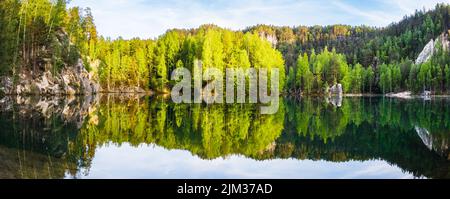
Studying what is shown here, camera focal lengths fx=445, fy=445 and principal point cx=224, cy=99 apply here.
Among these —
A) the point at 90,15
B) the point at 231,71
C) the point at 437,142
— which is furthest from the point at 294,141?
the point at 90,15

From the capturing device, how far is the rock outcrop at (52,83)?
154 ft

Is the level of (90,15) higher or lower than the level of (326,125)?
higher

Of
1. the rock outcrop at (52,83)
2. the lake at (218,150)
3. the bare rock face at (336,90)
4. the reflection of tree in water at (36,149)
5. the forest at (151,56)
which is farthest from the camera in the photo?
the bare rock face at (336,90)

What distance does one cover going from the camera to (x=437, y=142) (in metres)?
15.5

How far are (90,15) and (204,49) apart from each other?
3560 centimetres

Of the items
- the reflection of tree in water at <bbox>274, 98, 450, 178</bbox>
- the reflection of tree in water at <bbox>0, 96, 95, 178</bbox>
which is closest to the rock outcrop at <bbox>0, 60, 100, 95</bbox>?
the reflection of tree in water at <bbox>0, 96, 95, 178</bbox>

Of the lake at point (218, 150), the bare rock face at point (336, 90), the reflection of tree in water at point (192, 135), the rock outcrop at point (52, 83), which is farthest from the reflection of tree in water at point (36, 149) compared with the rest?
the bare rock face at point (336, 90)

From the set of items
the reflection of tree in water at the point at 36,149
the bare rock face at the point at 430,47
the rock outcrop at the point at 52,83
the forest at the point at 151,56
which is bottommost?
the reflection of tree in water at the point at 36,149

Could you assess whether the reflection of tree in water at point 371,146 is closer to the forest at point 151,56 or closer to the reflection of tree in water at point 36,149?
the reflection of tree in water at point 36,149

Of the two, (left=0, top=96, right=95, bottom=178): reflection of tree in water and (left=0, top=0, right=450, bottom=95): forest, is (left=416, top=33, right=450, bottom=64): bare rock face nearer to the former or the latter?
(left=0, top=0, right=450, bottom=95): forest

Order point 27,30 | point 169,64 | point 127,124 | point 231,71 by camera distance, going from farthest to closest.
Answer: point 169,64 < point 231,71 < point 27,30 < point 127,124

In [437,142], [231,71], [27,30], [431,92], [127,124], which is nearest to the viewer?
[437,142]

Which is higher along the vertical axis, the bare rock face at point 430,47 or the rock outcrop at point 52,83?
the bare rock face at point 430,47
